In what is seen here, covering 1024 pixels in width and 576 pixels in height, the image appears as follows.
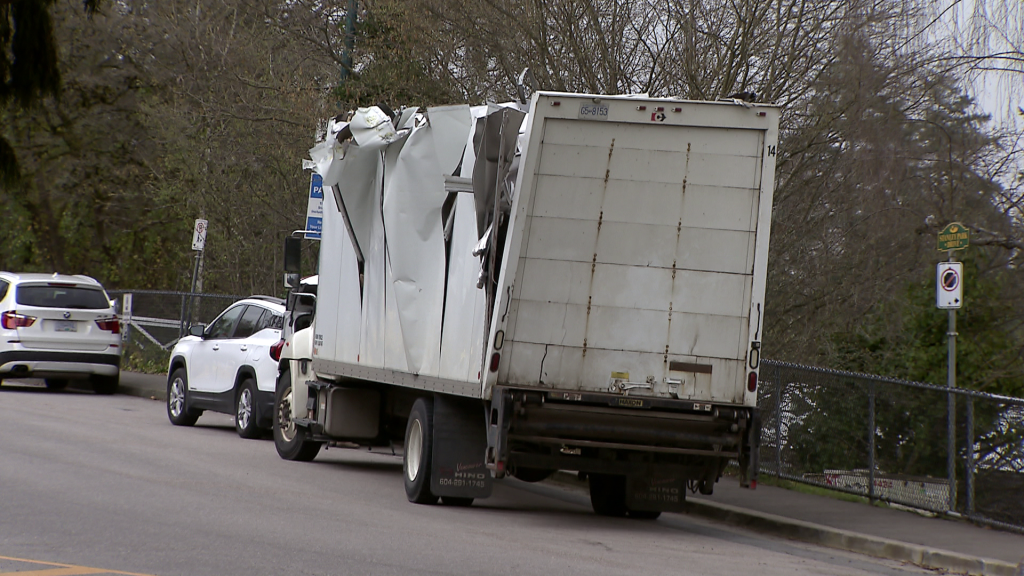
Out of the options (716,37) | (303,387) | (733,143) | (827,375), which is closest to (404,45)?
(716,37)

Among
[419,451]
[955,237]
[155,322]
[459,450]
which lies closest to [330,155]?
[419,451]

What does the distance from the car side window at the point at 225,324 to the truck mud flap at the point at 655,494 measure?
297 inches

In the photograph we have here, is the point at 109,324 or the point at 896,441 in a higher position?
the point at 109,324

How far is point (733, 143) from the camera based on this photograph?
33.5ft

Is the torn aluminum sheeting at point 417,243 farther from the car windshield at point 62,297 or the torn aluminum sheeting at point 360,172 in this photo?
the car windshield at point 62,297

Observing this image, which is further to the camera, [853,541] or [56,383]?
[56,383]

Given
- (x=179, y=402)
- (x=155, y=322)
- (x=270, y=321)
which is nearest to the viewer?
(x=270, y=321)

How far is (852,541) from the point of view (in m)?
10.7

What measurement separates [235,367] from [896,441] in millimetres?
8249

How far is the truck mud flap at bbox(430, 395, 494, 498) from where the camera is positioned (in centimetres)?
1088

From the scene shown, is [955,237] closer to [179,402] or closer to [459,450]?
[459,450]

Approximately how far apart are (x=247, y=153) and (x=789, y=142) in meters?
11.6

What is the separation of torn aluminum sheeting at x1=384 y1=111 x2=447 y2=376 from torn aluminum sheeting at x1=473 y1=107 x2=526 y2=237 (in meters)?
0.91

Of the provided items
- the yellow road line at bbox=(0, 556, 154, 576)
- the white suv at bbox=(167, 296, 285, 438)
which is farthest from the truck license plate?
the yellow road line at bbox=(0, 556, 154, 576)
